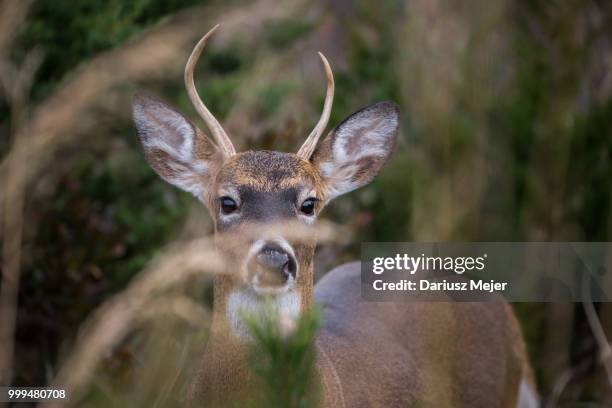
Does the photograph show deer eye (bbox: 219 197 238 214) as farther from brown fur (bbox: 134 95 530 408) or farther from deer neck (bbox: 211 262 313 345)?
deer neck (bbox: 211 262 313 345)

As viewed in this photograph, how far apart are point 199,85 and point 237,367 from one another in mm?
2005

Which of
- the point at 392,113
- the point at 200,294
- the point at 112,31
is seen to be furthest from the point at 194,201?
the point at 392,113

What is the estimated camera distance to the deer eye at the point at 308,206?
3.45 meters

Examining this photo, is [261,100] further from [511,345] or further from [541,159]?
[511,345]

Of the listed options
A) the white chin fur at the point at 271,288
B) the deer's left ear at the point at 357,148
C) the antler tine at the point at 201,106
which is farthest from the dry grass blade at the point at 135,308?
the deer's left ear at the point at 357,148

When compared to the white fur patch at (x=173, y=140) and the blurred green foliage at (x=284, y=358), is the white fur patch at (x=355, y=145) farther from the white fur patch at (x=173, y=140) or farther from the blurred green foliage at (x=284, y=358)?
the blurred green foliage at (x=284, y=358)

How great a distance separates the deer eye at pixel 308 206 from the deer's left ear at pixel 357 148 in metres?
0.21

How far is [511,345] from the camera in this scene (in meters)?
4.36

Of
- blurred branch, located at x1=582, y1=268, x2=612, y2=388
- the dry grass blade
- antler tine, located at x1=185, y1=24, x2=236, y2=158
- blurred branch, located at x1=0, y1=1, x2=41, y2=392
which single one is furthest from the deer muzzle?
blurred branch, located at x1=582, y1=268, x2=612, y2=388

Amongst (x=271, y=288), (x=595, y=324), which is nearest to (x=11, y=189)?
(x=271, y=288)

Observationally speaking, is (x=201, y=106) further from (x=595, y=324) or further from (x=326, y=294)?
(x=595, y=324)

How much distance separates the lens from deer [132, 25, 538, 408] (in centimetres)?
331

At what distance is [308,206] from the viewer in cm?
348

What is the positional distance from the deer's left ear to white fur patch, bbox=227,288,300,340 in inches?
23.2
